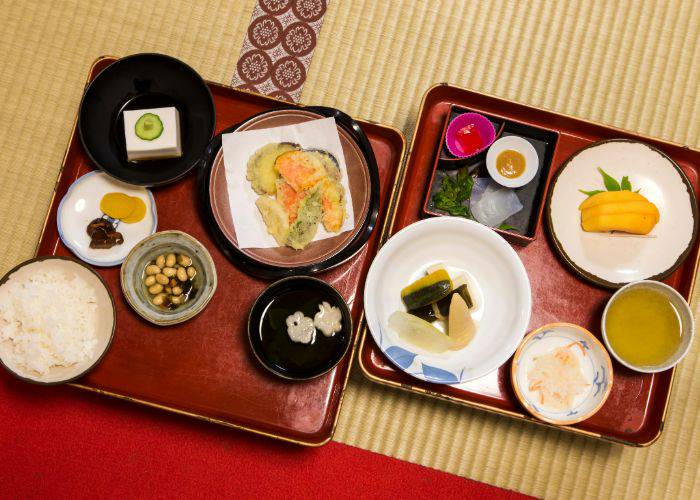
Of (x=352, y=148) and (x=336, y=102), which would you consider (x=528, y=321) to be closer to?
(x=352, y=148)

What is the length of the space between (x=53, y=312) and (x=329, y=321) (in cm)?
88

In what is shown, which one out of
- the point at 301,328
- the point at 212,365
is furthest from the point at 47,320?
the point at 301,328

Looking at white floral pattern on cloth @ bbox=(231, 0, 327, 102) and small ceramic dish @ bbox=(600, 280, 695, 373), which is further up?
white floral pattern on cloth @ bbox=(231, 0, 327, 102)

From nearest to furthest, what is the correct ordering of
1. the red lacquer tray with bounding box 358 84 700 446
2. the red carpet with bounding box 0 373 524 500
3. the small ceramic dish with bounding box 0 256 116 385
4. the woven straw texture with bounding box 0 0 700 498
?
the small ceramic dish with bounding box 0 256 116 385, the red lacquer tray with bounding box 358 84 700 446, the red carpet with bounding box 0 373 524 500, the woven straw texture with bounding box 0 0 700 498

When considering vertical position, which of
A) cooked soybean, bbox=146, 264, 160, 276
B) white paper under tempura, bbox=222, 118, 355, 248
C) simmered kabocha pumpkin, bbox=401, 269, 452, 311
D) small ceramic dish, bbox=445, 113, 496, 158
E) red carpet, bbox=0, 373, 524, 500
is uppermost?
small ceramic dish, bbox=445, 113, 496, 158

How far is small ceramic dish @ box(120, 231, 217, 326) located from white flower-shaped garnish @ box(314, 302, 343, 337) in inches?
14.0

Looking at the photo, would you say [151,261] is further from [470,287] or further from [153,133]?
[470,287]

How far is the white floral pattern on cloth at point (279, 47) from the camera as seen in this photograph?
7.32 ft

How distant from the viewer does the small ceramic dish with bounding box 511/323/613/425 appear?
1.69 metres

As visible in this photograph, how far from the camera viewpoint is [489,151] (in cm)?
183

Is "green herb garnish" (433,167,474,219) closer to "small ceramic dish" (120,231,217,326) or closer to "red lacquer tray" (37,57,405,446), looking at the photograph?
"red lacquer tray" (37,57,405,446)

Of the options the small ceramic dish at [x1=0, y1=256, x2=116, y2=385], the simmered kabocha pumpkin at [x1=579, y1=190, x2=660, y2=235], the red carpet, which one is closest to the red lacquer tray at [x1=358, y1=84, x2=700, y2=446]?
the simmered kabocha pumpkin at [x1=579, y1=190, x2=660, y2=235]

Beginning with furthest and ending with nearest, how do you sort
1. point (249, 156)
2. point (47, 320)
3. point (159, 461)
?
point (159, 461)
point (249, 156)
point (47, 320)

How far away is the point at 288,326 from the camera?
1759 millimetres
